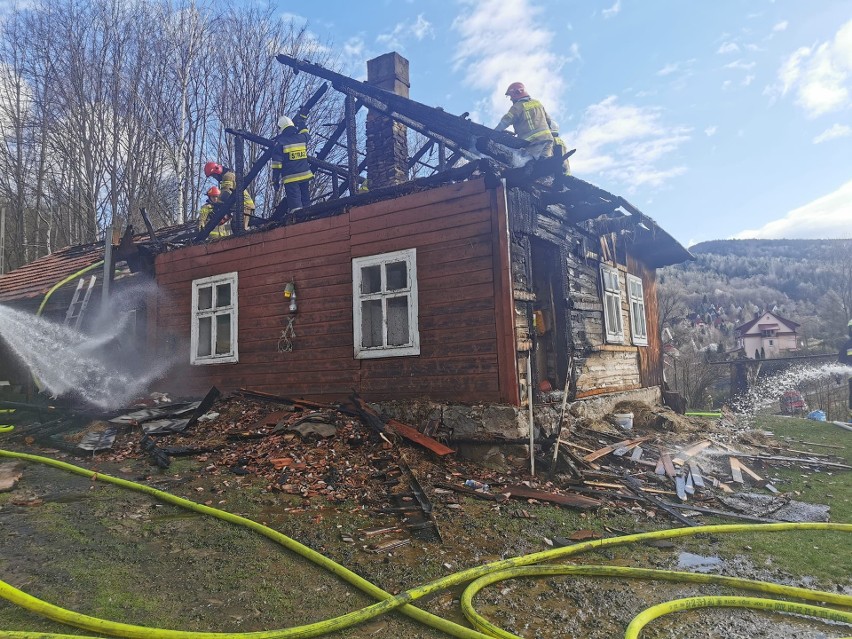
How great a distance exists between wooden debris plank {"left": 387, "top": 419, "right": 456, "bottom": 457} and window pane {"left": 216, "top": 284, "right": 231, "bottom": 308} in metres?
4.53

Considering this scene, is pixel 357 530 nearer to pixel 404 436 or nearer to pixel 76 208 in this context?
pixel 404 436

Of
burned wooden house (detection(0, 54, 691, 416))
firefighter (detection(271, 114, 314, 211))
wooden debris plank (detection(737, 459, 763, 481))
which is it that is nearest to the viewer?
wooden debris plank (detection(737, 459, 763, 481))

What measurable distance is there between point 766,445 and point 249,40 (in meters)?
24.4

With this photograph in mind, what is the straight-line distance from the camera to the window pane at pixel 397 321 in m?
7.67

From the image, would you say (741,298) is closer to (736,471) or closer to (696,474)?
(736,471)

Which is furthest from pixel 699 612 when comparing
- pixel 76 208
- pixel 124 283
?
pixel 76 208

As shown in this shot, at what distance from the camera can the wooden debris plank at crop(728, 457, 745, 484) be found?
22.1 ft

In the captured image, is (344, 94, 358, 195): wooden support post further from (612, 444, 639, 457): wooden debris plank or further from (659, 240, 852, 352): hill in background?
(659, 240, 852, 352): hill in background

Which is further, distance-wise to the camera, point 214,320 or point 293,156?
point 214,320

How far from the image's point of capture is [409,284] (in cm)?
752

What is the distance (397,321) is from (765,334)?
56.7 metres

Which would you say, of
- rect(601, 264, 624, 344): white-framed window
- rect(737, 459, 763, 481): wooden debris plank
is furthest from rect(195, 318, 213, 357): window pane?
rect(737, 459, 763, 481): wooden debris plank

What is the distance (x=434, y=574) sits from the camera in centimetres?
366

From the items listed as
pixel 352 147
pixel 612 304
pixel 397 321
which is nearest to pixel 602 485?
pixel 397 321
